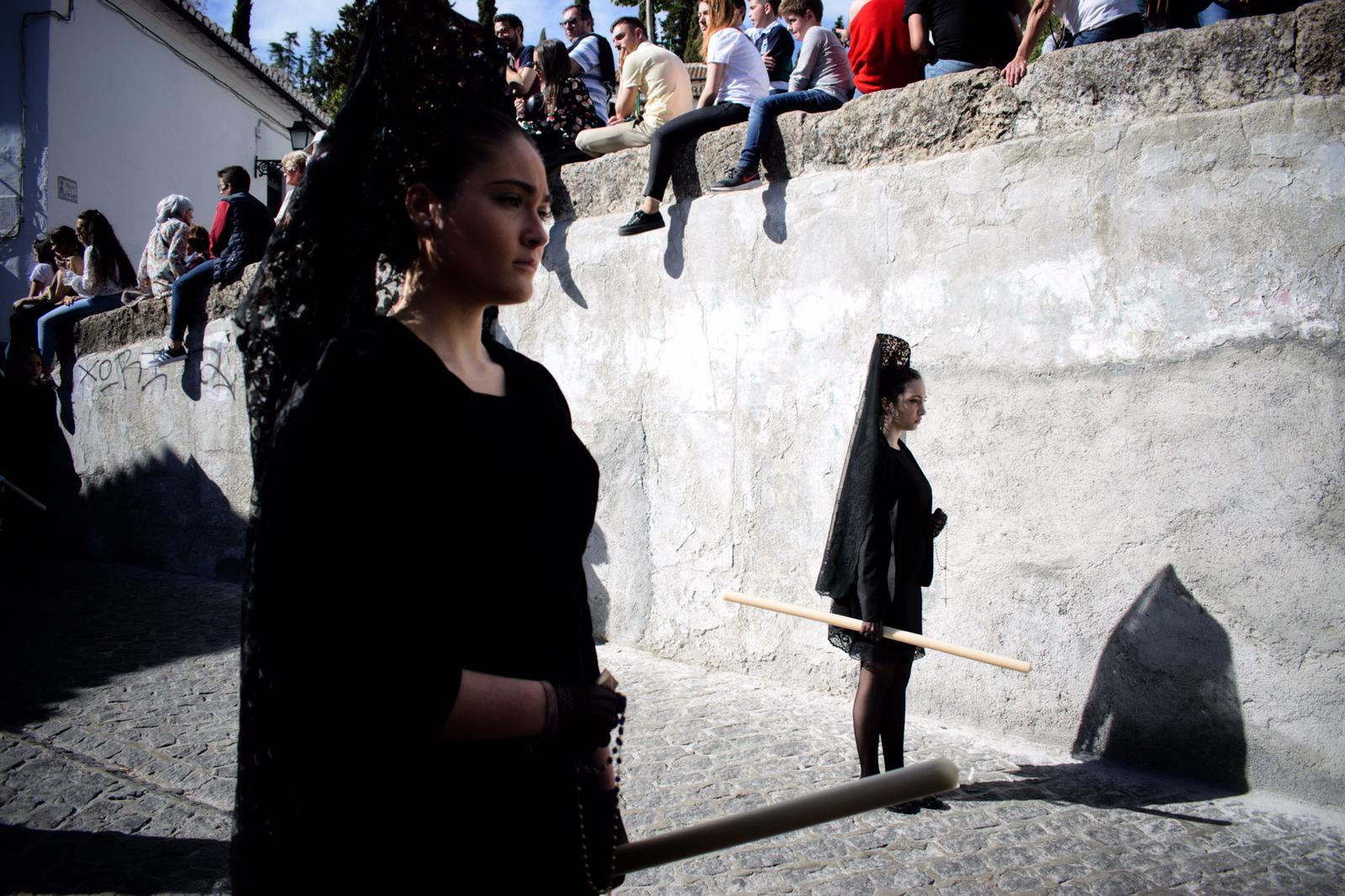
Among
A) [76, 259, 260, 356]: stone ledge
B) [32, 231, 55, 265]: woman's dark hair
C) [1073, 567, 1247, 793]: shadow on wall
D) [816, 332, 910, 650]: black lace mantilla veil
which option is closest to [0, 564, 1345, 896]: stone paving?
[1073, 567, 1247, 793]: shadow on wall

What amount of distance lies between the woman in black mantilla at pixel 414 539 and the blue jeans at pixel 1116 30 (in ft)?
13.7

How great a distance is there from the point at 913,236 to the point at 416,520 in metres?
4.16

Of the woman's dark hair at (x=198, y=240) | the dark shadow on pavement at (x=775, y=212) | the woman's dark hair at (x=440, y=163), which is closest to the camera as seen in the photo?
the woman's dark hair at (x=440, y=163)

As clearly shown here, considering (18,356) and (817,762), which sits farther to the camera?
(18,356)

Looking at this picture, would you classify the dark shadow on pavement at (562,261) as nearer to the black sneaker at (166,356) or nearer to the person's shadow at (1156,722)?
the person's shadow at (1156,722)

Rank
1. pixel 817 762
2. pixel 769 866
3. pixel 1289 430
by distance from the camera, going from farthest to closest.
Answer: pixel 817 762, pixel 1289 430, pixel 769 866

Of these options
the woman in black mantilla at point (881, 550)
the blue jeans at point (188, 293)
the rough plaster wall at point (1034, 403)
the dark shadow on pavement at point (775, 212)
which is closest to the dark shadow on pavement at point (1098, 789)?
the rough plaster wall at point (1034, 403)

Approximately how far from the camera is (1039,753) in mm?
4422

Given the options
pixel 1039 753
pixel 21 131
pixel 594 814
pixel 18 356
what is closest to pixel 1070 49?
pixel 1039 753

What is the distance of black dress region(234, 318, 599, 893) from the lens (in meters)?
1.17

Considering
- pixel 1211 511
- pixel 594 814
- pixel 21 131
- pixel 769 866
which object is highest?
pixel 21 131

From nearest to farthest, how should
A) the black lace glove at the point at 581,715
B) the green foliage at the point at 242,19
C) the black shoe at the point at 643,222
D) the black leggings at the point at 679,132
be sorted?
the black lace glove at the point at 581,715
the black leggings at the point at 679,132
the black shoe at the point at 643,222
the green foliage at the point at 242,19

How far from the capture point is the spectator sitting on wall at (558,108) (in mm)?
6938

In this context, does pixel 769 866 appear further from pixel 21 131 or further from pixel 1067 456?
pixel 21 131
